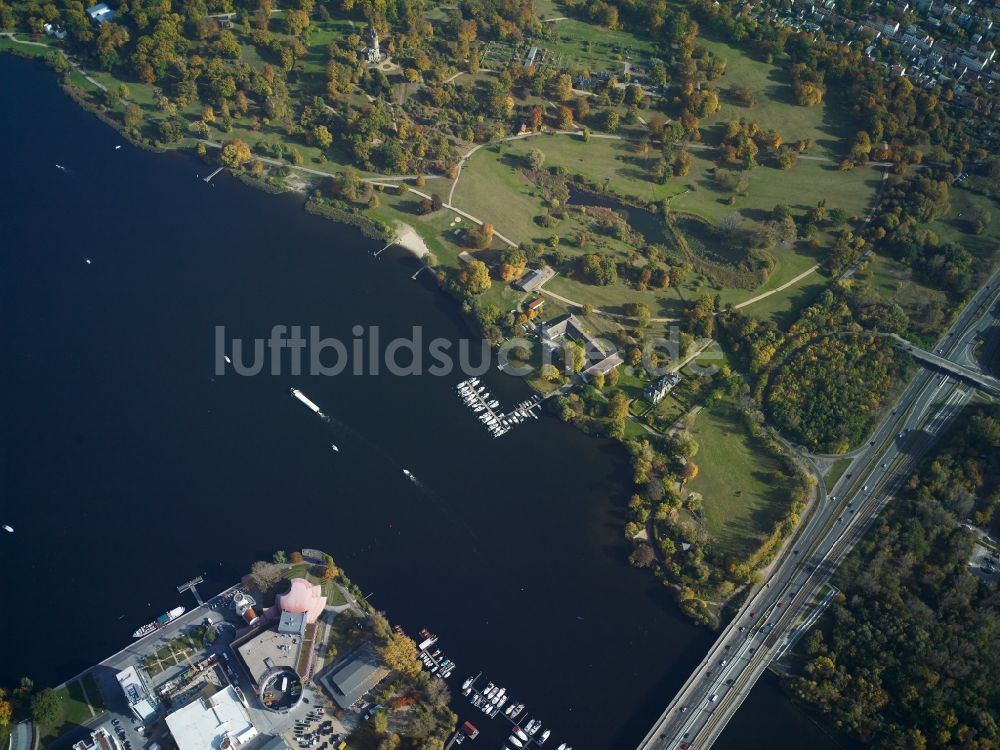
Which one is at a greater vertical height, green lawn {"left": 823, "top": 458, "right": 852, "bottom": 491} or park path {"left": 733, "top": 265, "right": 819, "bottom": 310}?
park path {"left": 733, "top": 265, "right": 819, "bottom": 310}

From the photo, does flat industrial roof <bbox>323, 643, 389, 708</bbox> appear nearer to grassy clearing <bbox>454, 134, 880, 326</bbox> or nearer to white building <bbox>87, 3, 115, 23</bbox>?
grassy clearing <bbox>454, 134, 880, 326</bbox>

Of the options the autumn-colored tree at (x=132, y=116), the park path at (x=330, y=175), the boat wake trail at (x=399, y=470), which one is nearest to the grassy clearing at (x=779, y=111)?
the park path at (x=330, y=175)

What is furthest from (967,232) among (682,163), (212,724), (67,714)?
(67,714)

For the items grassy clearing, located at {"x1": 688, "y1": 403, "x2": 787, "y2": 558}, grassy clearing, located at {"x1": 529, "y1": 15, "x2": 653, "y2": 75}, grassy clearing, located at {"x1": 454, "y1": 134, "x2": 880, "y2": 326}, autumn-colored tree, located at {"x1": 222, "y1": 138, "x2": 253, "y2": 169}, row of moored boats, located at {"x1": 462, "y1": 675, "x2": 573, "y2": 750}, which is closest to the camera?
row of moored boats, located at {"x1": 462, "y1": 675, "x2": 573, "y2": 750}

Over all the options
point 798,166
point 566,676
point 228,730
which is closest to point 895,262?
point 798,166

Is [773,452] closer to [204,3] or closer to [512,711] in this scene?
[512,711]

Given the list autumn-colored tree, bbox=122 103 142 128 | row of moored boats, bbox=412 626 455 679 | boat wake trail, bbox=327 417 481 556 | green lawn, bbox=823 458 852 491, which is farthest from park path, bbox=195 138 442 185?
row of moored boats, bbox=412 626 455 679
